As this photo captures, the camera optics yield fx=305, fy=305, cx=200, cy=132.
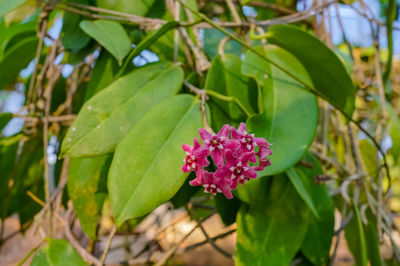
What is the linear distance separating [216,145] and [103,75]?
0.35 m

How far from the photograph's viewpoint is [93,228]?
1.86 ft

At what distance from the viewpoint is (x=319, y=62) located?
56 cm

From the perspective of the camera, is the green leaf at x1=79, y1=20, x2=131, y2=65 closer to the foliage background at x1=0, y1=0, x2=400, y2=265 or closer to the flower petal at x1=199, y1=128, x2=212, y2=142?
the foliage background at x1=0, y1=0, x2=400, y2=265

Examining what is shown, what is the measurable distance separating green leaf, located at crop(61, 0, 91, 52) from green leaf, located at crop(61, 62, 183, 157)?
0.18 m

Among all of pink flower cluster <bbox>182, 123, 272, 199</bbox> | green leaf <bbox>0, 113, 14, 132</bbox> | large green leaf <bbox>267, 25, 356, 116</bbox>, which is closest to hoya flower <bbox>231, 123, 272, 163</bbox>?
pink flower cluster <bbox>182, 123, 272, 199</bbox>

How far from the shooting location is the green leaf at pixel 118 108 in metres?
0.45

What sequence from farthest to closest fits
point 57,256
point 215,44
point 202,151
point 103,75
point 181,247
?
point 181,247, point 215,44, point 103,75, point 57,256, point 202,151

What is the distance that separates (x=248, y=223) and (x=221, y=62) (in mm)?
283

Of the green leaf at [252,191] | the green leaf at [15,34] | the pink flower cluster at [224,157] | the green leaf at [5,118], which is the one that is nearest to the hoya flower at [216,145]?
the pink flower cluster at [224,157]

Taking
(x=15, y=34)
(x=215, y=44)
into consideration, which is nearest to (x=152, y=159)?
(x=215, y=44)

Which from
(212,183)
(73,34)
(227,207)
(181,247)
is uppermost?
(73,34)

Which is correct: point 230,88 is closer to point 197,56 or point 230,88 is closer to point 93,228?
point 197,56

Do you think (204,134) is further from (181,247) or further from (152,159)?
(181,247)

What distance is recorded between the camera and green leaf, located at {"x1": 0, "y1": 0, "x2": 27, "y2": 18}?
0.48 meters
